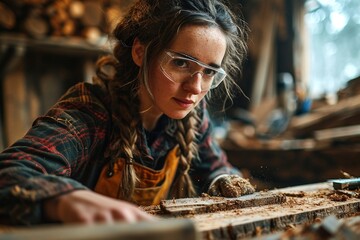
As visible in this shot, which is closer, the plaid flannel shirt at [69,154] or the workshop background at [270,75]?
the plaid flannel shirt at [69,154]

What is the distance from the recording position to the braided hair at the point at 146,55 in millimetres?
1867

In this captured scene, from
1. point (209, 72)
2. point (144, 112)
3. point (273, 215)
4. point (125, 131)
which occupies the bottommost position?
point (273, 215)

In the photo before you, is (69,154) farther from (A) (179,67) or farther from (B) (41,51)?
(B) (41,51)

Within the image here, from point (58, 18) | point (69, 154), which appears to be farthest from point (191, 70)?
point (58, 18)

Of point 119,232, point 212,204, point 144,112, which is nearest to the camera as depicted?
point 119,232

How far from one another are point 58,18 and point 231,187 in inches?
147

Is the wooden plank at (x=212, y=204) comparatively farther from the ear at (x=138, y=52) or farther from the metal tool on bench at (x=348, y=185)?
the ear at (x=138, y=52)

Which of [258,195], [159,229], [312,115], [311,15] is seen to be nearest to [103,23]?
[312,115]

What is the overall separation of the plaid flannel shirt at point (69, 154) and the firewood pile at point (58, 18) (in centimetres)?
208

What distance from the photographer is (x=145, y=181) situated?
218cm

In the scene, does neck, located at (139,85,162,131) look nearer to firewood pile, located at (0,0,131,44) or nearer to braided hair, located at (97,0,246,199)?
braided hair, located at (97,0,246,199)

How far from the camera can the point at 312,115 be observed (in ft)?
14.5

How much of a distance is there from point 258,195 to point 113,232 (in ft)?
3.52

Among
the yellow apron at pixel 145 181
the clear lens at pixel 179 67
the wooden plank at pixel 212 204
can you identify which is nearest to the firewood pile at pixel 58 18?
the yellow apron at pixel 145 181
